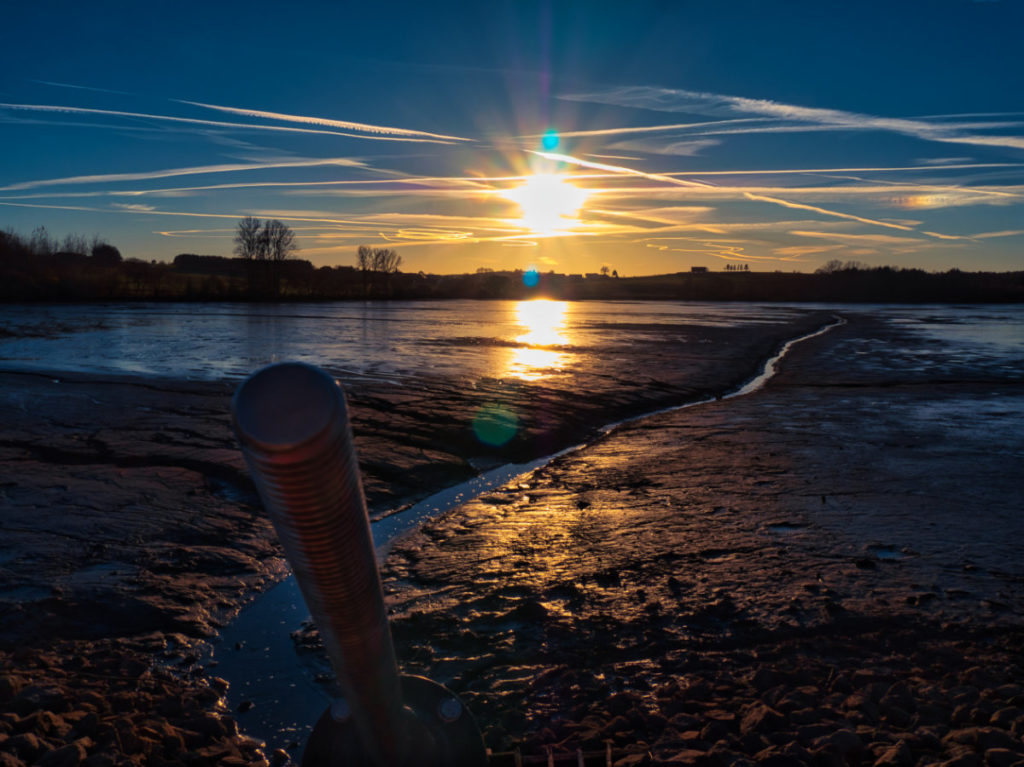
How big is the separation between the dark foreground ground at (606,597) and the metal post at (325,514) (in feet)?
5.11

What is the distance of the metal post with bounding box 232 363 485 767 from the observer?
106 centimetres

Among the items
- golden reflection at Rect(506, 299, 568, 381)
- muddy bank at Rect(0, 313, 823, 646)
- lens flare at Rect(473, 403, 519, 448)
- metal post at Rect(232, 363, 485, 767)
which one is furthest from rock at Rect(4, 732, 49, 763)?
golden reflection at Rect(506, 299, 568, 381)

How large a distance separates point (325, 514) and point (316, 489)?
0.19ft

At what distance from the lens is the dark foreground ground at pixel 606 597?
2.86m

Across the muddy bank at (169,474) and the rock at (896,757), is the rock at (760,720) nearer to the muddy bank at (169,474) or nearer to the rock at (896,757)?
the rock at (896,757)

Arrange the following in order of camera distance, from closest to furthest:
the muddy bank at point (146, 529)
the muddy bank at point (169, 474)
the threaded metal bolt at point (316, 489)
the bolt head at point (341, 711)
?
the threaded metal bolt at point (316, 489) → the bolt head at point (341, 711) → the muddy bank at point (146, 529) → the muddy bank at point (169, 474)

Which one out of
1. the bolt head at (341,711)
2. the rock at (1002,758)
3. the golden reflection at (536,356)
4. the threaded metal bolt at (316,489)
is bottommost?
the rock at (1002,758)

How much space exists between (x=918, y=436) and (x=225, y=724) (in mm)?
8728

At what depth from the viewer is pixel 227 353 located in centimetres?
1738

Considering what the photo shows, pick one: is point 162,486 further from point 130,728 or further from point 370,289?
point 370,289

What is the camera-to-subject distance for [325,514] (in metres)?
1.14

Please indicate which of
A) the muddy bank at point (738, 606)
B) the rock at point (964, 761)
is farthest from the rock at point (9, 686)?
the rock at point (964, 761)

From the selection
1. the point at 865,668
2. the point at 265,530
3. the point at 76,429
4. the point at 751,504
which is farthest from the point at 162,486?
the point at 865,668

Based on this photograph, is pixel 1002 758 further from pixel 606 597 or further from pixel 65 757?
pixel 65 757
